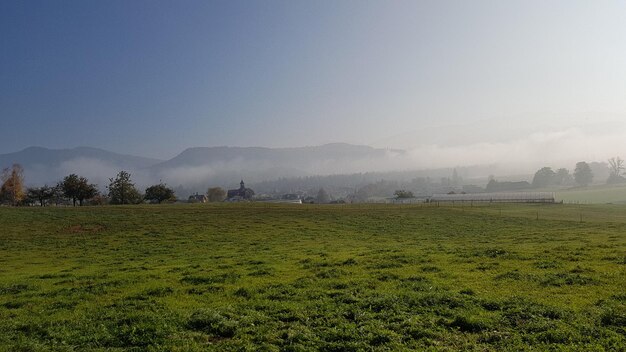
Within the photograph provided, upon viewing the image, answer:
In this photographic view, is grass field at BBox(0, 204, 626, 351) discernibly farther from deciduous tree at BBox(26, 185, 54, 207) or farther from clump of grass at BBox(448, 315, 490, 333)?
deciduous tree at BBox(26, 185, 54, 207)

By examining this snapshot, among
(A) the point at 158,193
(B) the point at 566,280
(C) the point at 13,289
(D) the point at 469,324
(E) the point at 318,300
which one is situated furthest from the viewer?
(A) the point at 158,193

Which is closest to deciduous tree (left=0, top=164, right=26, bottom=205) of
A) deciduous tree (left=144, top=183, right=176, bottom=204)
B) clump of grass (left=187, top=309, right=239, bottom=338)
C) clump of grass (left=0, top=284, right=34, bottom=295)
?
deciduous tree (left=144, top=183, right=176, bottom=204)

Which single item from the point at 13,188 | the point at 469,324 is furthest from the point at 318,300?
the point at 13,188

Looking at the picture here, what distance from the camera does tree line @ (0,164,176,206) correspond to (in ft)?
390

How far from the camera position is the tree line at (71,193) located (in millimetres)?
119000

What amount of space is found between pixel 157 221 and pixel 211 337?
5804 centimetres

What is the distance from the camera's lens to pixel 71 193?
117m

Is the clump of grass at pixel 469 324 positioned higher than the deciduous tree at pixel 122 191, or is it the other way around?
the deciduous tree at pixel 122 191

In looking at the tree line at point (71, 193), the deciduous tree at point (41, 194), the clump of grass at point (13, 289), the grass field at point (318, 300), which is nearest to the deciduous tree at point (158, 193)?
the tree line at point (71, 193)

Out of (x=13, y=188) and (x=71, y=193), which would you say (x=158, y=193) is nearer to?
(x=71, y=193)

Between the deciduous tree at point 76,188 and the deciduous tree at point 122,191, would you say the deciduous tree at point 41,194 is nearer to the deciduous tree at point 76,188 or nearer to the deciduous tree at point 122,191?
the deciduous tree at point 76,188

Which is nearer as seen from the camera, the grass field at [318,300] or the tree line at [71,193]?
the grass field at [318,300]

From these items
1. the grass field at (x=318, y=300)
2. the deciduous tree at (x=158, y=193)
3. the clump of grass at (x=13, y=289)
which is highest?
the deciduous tree at (x=158, y=193)

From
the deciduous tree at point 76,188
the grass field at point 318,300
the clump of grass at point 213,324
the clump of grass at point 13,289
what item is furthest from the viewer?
the deciduous tree at point 76,188
